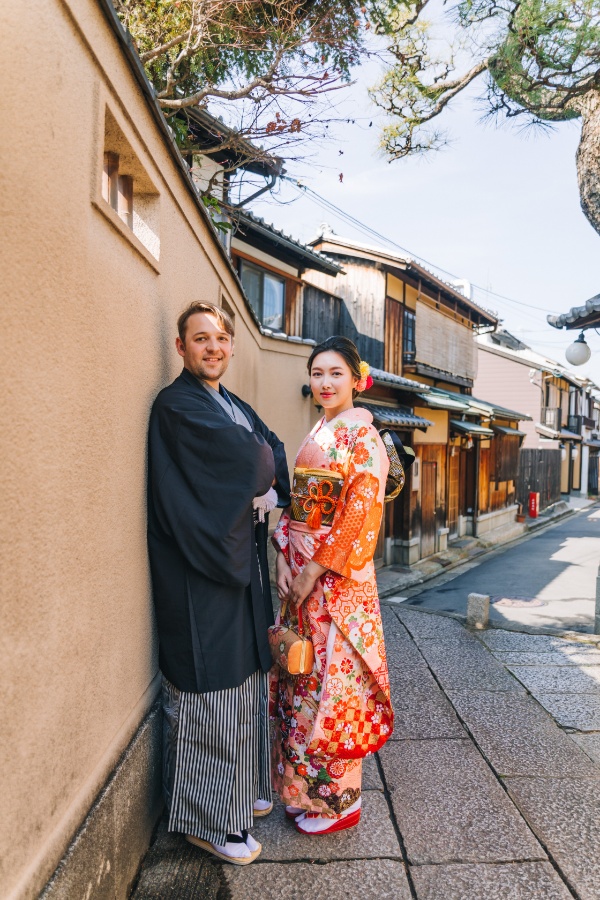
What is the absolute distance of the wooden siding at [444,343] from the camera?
16109mm

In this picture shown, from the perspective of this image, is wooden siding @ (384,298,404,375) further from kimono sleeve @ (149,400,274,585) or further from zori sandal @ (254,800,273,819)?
kimono sleeve @ (149,400,274,585)

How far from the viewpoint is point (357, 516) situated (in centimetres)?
267

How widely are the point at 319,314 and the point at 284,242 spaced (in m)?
2.72

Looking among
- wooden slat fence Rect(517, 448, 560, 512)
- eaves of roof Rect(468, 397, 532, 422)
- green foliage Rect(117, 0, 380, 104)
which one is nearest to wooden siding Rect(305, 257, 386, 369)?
eaves of roof Rect(468, 397, 532, 422)

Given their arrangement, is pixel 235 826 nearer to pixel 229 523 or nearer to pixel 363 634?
pixel 363 634

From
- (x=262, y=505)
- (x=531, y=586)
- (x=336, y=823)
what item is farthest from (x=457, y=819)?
(x=531, y=586)

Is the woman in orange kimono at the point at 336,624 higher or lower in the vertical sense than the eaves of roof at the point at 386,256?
lower

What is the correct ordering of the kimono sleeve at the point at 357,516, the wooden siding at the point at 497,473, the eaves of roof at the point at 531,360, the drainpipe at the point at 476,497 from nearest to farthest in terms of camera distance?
the kimono sleeve at the point at 357,516 < the drainpipe at the point at 476,497 < the wooden siding at the point at 497,473 < the eaves of roof at the point at 531,360

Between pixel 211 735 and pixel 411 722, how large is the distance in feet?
6.72

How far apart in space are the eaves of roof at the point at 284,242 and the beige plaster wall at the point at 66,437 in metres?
6.02

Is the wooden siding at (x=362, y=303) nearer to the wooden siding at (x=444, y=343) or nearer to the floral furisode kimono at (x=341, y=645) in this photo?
the wooden siding at (x=444, y=343)

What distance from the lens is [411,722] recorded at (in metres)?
3.94

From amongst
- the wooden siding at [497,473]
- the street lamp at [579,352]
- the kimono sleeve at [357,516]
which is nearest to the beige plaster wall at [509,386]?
the wooden siding at [497,473]

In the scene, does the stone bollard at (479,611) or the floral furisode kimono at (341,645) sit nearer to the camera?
the floral furisode kimono at (341,645)
